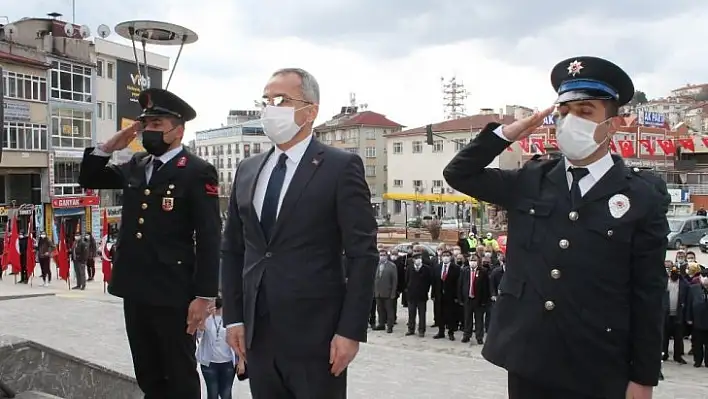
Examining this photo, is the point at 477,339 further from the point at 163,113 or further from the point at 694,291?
the point at 163,113

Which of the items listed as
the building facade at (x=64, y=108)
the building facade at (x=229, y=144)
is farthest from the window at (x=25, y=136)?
the building facade at (x=229, y=144)

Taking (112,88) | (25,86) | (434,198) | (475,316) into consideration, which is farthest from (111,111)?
(475,316)

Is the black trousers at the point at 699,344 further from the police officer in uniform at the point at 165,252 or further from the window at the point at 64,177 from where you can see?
the window at the point at 64,177

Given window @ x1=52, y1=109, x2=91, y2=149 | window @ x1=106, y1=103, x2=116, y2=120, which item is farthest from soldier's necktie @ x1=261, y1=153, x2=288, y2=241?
window @ x1=106, y1=103, x2=116, y2=120

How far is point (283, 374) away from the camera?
2812 millimetres

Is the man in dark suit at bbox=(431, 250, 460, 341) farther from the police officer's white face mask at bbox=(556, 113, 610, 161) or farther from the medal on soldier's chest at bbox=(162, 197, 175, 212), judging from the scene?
the police officer's white face mask at bbox=(556, 113, 610, 161)

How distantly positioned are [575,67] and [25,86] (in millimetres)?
36874

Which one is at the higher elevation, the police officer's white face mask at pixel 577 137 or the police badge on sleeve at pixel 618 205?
the police officer's white face mask at pixel 577 137

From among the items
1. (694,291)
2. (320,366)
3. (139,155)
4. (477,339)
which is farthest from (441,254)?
(320,366)

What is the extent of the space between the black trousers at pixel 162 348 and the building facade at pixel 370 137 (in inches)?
2419

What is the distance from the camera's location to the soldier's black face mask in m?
3.78

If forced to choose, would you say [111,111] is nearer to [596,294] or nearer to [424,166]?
[424,166]

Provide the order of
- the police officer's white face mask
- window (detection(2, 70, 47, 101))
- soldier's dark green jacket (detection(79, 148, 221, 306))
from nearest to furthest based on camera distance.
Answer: the police officer's white face mask < soldier's dark green jacket (detection(79, 148, 221, 306)) < window (detection(2, 70, 47, 101))

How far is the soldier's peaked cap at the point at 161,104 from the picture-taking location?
3.80 meters
